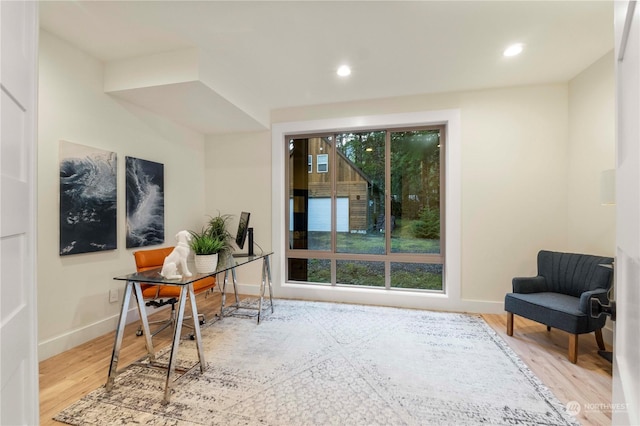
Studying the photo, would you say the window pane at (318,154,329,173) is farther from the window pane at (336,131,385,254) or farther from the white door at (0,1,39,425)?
the white door at (0,1,39,425)

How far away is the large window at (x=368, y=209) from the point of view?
3.81 meters

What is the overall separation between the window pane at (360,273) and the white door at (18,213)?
3527 mm

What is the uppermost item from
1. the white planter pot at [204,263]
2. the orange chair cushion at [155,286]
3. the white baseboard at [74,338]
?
the white planter pot at [204,263]

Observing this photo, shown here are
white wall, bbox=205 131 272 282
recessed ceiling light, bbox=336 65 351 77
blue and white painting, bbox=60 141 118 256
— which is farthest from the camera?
white wall, bbox=205 131 272 282

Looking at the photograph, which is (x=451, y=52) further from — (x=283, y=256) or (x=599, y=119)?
(x=283, y=256)

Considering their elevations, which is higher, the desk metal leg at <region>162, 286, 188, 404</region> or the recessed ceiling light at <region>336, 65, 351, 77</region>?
the recessed ceiling light at <region>336, 65, 351, 77</region>

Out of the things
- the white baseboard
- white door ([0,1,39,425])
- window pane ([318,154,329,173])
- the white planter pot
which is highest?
window pane ([318,154,329,173])

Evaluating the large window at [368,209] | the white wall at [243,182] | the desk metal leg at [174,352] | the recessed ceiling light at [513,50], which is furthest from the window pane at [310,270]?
the recessed ceiling light at [513,50]

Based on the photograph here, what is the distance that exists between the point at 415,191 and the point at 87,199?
3.72 meters

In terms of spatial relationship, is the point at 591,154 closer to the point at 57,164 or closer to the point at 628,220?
the point at 628,220

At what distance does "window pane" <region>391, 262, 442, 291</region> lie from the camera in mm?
3797

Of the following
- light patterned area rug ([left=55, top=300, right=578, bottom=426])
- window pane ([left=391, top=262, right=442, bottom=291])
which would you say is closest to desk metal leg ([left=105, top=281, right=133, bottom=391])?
light patterned area rug ([left=55, top=300, right=578, bottom=426])

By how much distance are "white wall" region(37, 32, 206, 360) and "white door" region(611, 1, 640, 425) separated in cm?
339

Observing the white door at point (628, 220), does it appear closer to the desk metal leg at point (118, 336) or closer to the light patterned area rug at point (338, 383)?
the light patterned area rug at point (338, 383)
